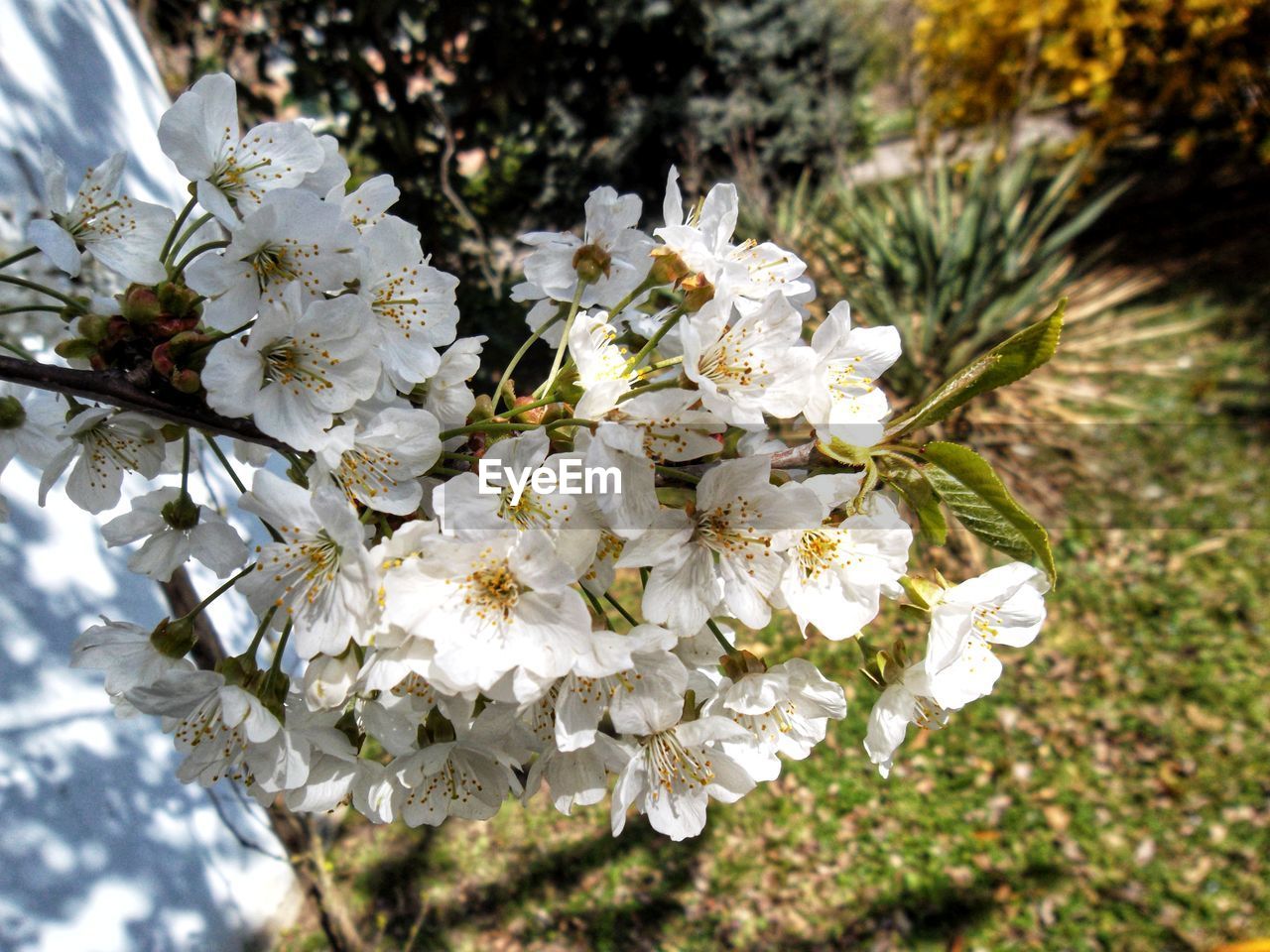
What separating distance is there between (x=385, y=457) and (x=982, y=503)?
617 mm

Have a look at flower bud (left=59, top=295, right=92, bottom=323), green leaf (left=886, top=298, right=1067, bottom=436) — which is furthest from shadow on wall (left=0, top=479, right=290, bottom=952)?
green leaf (left=886, top=298, right=1067, bottom=436)

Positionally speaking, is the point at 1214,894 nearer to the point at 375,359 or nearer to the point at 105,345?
the point at 375,359

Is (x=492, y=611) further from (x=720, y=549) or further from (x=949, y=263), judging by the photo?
(x=949, y=263)

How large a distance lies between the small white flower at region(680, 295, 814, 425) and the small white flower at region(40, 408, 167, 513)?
67cm

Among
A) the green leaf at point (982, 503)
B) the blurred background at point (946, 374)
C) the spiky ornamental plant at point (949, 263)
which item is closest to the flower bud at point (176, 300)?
the green leaf at point (982, 503)

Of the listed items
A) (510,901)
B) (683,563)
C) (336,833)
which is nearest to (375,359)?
(683,563)

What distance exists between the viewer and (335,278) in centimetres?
87

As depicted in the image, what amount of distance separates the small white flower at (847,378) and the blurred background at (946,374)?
2.14m

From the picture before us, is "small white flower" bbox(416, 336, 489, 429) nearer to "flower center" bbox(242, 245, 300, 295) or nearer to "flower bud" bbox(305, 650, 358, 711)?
"flower center" bbox(242, 245, 300, 295)

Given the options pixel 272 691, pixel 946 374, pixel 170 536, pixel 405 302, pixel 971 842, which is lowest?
pixel 971 842

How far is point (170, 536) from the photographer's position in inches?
41.7

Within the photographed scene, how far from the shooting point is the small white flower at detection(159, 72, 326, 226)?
3.13 ft

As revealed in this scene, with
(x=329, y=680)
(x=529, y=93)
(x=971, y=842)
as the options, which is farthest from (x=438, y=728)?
(x=529, y=93)

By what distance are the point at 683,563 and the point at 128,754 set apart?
2.22 m
